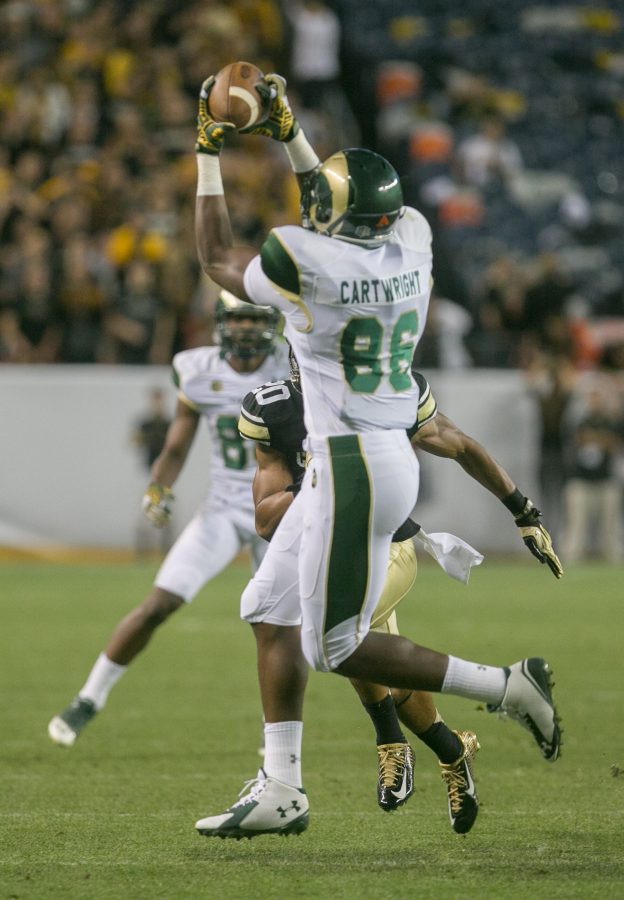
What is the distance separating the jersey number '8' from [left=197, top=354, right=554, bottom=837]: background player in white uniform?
0.25 m

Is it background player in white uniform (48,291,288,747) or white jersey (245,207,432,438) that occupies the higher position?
white jersey (245,207,432,438)

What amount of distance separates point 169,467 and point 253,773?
1328mm

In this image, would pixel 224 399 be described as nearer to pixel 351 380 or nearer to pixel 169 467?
pixel 169 467

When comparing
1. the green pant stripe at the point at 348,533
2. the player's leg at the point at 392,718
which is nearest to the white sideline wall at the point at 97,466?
the player's leg at the point at 392,718

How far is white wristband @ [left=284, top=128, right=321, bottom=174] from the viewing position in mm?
4152

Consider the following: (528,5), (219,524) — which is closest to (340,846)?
(219,524)

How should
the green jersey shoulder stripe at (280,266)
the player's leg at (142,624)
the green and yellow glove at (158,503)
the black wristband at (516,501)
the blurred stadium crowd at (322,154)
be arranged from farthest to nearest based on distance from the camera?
1. the blurred stadium crowd at (322,154)
2. the green and yellow glove at (158,503)
3. the player's leg at (142,624)
4. the black wristband at (516,501)
5. the green jersey shoulder stripe at (280,266)

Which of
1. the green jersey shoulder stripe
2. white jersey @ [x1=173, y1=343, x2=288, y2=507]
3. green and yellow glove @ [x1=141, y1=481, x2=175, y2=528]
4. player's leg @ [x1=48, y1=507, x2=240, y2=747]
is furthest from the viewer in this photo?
white jersey @ [x1=173, y1=343, x2=288, y2=507]

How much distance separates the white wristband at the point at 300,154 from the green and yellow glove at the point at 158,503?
195 cm

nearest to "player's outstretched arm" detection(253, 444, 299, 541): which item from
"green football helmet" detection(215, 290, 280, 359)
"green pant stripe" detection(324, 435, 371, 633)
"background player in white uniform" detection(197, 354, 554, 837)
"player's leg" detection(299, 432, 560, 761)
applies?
Answer: "background player in white uniform" detection(197, 354, 554, 837)

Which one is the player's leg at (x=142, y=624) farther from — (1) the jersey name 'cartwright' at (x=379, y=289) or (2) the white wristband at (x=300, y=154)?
(1) the jersey name 'cartwright' at (x=379, y=289)

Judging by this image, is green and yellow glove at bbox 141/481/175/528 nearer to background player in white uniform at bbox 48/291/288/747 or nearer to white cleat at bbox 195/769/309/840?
background player in white uniform at bbox 48/291/288/747

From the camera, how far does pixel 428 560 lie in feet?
43.0

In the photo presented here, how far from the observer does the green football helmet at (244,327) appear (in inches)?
231
